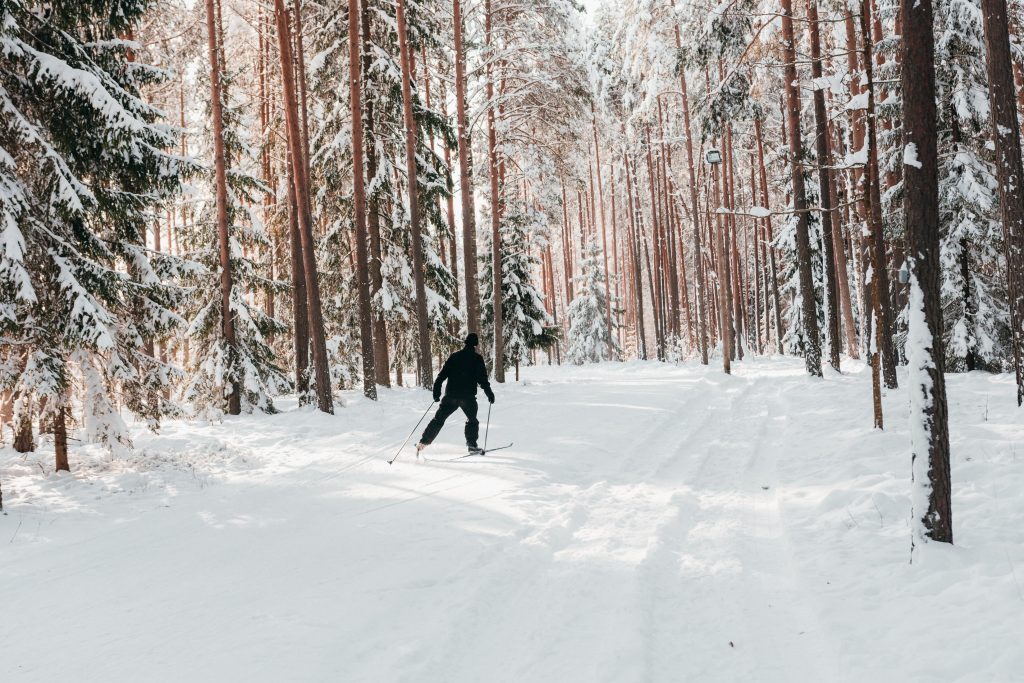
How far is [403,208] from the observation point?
18406mm

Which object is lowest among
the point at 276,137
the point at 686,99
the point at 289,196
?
the point at 289,196

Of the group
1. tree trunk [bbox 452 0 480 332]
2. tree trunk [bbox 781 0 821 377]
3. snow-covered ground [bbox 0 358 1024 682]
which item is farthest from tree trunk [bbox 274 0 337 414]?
tree trunk [bbox 781 0 821 377]

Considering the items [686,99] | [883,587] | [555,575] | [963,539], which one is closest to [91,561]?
[555,575]

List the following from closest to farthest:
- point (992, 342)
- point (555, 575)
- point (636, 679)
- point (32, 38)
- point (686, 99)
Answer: point (636, 679), point (555, 575), point (32, 38), point (992, 342), point (686, 99)

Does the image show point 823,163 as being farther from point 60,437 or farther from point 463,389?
point 60,437

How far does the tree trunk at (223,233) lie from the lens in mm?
13781

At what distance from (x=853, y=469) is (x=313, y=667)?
645 centimetres

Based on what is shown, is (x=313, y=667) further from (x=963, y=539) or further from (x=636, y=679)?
(x=963, y=539)

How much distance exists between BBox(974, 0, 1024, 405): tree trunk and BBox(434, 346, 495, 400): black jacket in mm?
7777

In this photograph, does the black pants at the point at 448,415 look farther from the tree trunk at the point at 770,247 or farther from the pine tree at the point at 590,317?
the pine tree at the point at 590,317

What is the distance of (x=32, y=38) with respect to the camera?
7.84m

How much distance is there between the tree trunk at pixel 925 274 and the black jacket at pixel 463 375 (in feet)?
19.1

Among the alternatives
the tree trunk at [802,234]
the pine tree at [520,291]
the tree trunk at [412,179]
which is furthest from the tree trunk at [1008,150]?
the pine tree at [520,291]

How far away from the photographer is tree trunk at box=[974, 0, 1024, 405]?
790 centimetres
